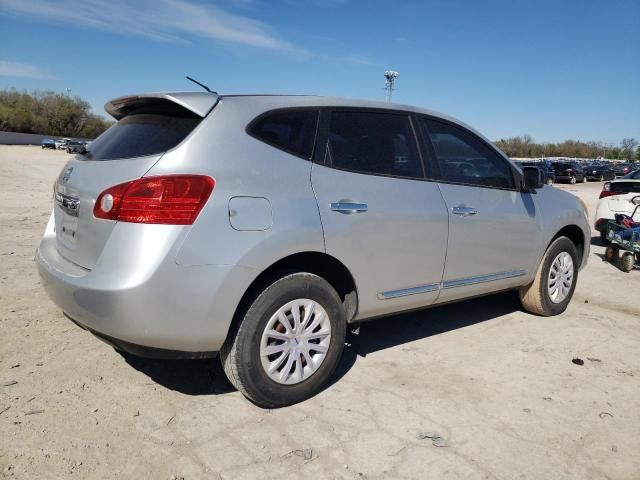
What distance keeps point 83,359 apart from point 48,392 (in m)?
0.46

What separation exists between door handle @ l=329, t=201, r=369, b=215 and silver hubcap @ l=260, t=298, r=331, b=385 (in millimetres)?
561

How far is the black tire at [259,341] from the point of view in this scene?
2754 millimetres

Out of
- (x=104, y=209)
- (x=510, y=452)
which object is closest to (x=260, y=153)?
(x=104, y=209)

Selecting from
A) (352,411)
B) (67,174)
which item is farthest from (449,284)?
(67,174)

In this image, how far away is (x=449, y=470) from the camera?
2.49m

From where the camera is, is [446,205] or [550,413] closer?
[550,413]

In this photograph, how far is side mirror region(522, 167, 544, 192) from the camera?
14.4 feet

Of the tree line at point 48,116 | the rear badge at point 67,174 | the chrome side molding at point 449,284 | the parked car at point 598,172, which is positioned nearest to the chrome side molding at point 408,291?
the chrome side molding at point 449,284

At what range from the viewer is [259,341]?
2.79 m

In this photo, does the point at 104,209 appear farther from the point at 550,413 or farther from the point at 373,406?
the point at 550,413

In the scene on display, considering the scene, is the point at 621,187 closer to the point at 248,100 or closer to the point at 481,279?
the point at 481,279

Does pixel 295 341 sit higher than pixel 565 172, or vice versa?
pixel 565 172

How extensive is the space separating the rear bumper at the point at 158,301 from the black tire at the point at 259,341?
13 cm

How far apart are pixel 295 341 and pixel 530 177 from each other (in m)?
2.68
